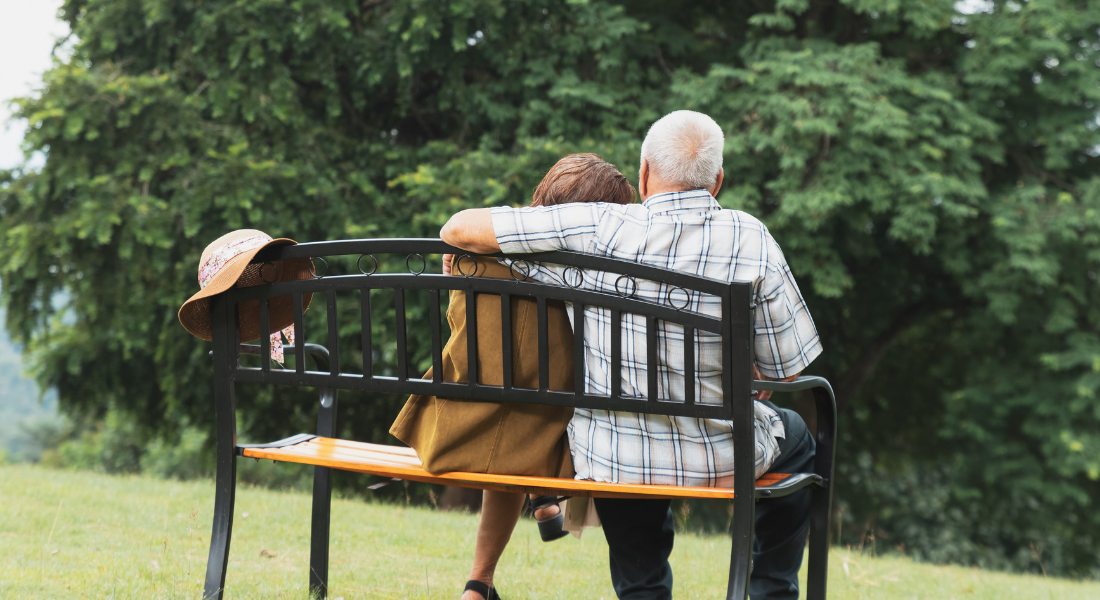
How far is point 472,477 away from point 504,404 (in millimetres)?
195

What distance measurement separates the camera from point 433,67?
848cm

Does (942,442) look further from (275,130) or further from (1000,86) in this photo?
(275,130)

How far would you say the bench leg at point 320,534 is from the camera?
2.79 meters

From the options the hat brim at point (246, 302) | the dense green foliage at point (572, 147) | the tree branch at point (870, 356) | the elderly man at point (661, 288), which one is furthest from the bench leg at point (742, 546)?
the tree branch at point (870, 356)

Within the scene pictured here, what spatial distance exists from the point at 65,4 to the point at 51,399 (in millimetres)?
4329

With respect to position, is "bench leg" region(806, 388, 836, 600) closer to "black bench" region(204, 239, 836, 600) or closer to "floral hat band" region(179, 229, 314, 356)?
"black bench" region(204, 239, 836, 600)

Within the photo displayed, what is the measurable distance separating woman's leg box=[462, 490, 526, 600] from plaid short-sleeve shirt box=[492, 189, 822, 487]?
2.03 feet

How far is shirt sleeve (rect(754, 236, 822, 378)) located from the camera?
203 centimetres

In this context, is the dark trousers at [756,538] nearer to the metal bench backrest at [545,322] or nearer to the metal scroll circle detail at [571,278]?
the metal bench backrest at [545,322]

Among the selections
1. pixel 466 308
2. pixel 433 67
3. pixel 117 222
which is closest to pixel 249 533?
pixel 466 308

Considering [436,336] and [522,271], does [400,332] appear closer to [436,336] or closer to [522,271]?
[436,336]

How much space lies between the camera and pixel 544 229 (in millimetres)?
1964

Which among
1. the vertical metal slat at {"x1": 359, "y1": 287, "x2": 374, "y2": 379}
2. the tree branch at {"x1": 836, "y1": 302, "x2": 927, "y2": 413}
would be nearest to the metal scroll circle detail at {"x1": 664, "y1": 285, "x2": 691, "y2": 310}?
the vertical metal slat at {"x1": 359, "y1": 287, "x2": 374, "y2": 379}

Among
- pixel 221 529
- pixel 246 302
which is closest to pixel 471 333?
pixel 246 302
